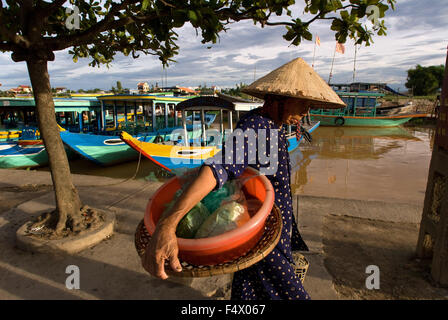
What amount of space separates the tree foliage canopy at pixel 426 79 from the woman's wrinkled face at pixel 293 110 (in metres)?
46.5

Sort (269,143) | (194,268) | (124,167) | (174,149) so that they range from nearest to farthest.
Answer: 1. (194,268)
2. (269,143)
3. (174,149)
4. (124,167)

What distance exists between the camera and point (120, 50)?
3506 mm

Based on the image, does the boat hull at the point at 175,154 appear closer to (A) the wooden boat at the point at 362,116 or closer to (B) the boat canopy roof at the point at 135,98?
(B) the boat canopy roof at the point at 135,98

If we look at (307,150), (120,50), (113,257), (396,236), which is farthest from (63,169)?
(307,150)

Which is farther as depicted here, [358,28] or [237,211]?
[358,28]

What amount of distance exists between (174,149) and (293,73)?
693 centimetres

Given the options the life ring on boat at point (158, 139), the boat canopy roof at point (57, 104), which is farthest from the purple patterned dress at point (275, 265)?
the boat canopy roof at point (57, 104)

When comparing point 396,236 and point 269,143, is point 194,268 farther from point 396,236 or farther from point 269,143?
point 396,236

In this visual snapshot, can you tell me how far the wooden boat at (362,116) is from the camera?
22.8 meters

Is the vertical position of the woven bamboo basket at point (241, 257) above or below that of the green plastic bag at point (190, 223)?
below

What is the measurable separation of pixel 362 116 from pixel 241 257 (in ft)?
85.7

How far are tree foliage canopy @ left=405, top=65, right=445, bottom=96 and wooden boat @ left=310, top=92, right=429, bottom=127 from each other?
20567mm

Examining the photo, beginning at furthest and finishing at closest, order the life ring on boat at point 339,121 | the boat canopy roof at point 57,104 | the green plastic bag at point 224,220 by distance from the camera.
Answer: the life ring on boat at point 339,121, the boat canopy roof at point 57,104, the green plastic bag at point 224,220

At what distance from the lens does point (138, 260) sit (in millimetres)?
2590
